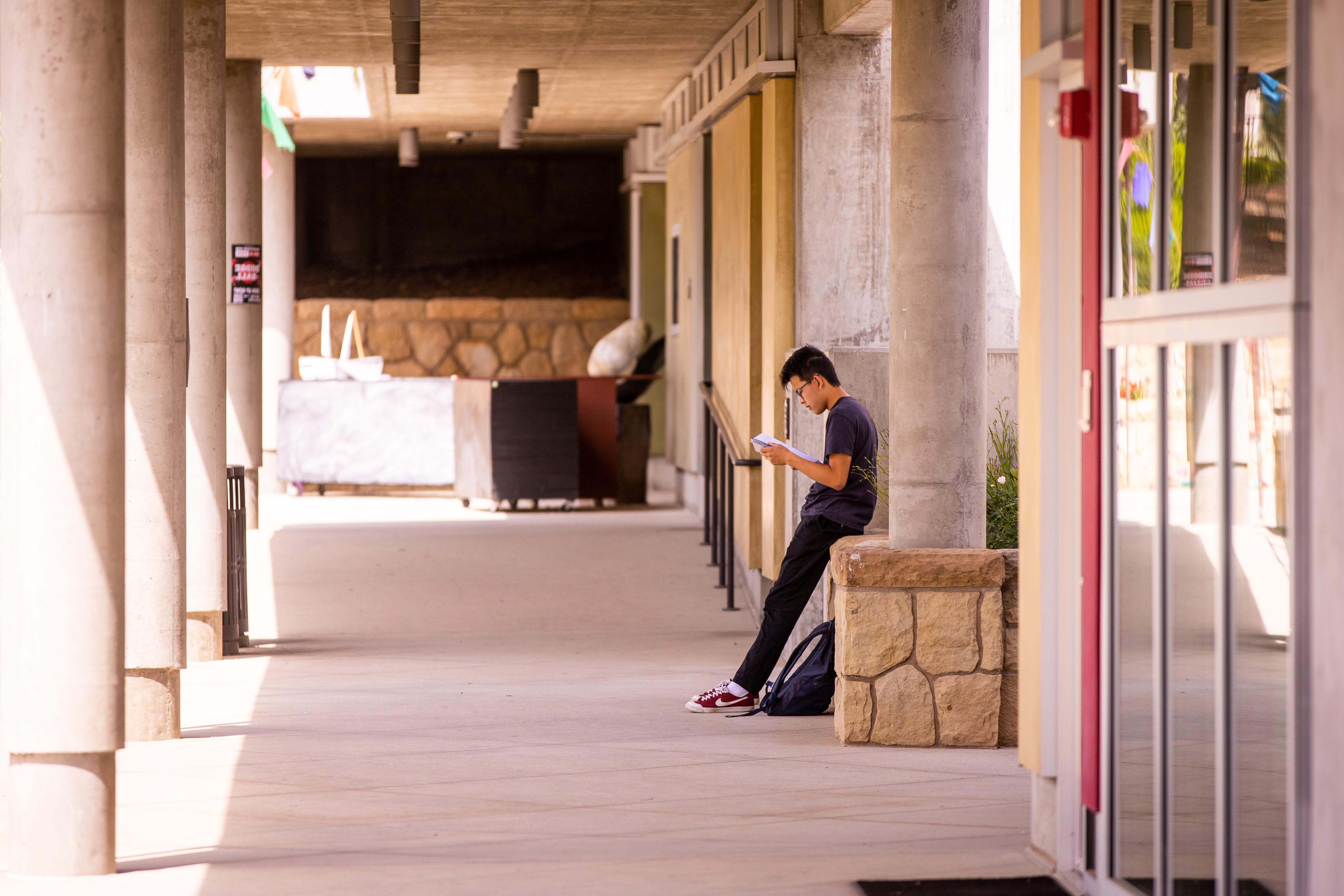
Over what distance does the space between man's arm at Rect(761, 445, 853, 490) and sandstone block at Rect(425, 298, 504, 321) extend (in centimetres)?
1400

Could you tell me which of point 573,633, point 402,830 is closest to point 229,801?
point 402,830

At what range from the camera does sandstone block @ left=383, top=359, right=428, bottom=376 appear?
20.2 meters

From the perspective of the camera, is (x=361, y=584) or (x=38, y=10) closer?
(x=38, y=10)

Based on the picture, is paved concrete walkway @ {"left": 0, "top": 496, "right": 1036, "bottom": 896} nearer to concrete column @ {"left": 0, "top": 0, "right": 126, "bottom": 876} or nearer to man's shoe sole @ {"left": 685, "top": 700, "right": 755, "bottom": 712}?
man's shoe sole @ {"left": 685, "top": 700, "right": 755, "bottom": 712}

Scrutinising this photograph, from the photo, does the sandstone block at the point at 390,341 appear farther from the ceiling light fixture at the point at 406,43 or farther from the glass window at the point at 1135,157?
the glass window at the point at 1135,157

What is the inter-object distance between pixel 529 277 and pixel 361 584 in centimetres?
1217

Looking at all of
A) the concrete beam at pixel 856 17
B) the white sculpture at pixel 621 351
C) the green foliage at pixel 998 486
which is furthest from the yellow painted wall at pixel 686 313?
the green foliage at pixel 998 486

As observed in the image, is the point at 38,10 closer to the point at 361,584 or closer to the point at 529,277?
the point at 361,584

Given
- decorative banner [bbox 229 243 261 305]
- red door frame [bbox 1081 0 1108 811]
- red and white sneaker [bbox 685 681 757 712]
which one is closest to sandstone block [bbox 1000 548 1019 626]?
red and white sneaker [bbox 685 681 757 712]

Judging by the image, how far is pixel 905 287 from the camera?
625 cm

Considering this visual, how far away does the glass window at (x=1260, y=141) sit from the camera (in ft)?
10.5

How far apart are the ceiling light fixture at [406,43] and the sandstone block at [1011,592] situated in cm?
474

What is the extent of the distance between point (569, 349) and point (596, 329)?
397 millimetres

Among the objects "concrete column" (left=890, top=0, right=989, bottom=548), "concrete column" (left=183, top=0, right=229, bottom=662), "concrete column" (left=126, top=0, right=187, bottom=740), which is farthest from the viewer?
"concrete column" (left=183, top=0, right=229, bottom=662)
